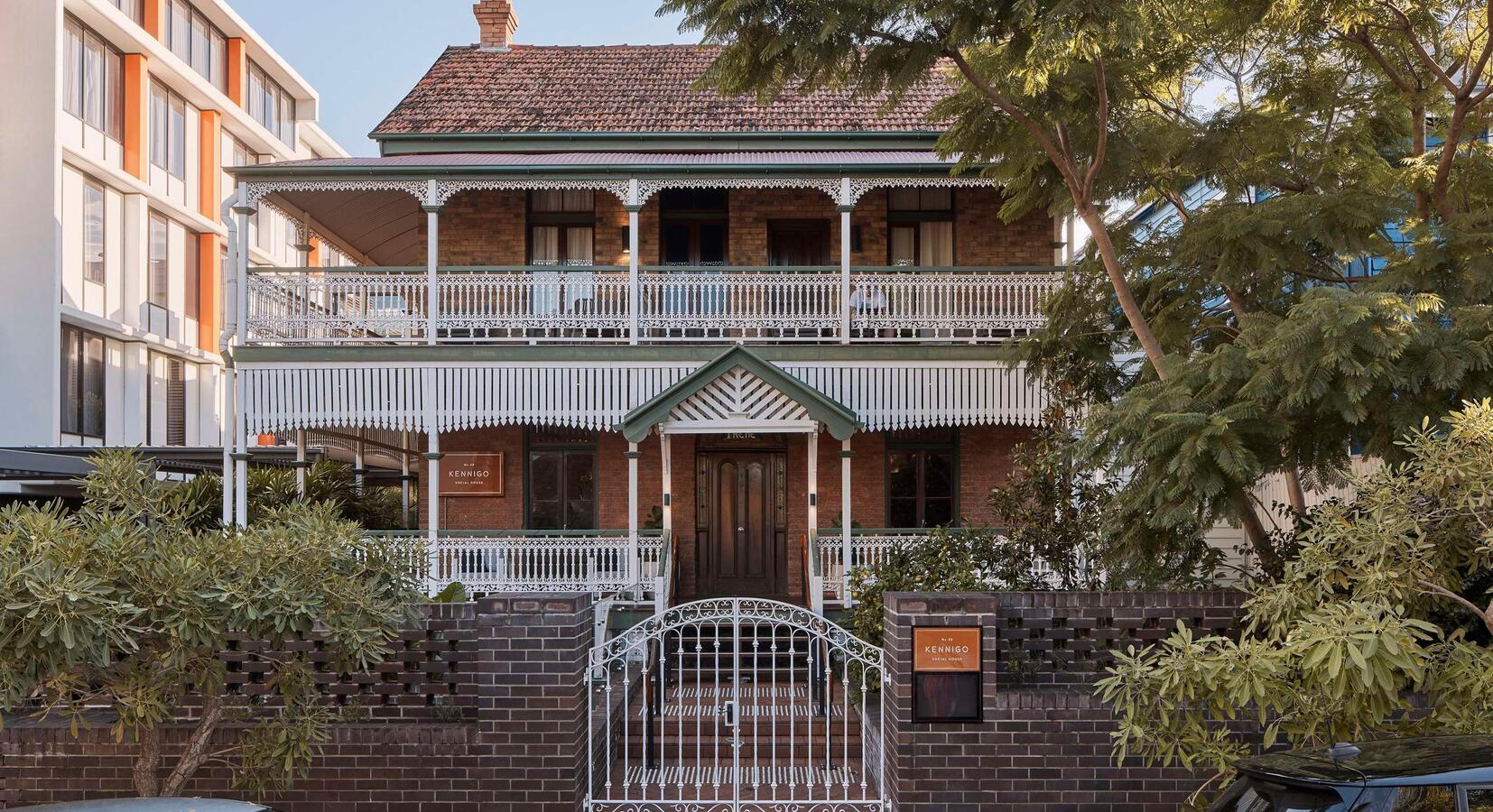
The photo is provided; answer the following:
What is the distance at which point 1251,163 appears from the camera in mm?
10898

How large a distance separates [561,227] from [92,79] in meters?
16.6

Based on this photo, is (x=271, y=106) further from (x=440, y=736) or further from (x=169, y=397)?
(x=440, y=736)

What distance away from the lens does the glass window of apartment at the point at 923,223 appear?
59.1 ft

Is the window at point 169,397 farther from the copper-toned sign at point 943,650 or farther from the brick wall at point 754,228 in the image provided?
the copper-toned sign at point 943,650

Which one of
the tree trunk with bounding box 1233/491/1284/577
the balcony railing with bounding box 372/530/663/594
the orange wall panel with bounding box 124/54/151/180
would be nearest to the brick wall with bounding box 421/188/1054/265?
the balcony railing with bounding box 372/530/663/594

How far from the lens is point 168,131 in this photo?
31.8 m

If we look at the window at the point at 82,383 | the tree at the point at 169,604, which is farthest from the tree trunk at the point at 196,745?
the window at the point at 82,383

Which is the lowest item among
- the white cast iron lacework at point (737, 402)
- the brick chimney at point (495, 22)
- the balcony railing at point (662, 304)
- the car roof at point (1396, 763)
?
the car roof at point (1396, 763)

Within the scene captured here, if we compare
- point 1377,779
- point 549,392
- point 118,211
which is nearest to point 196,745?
point 1377,779

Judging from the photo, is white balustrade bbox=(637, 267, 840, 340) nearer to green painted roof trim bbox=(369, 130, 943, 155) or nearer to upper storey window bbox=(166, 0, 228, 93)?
green painted roof trim bbox=(369, 130, 943, 155)

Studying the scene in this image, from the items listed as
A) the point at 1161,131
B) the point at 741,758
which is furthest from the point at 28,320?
the point at 1161,131

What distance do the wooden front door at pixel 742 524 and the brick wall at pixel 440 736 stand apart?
985 centimetres

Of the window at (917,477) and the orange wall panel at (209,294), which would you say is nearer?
the window at (917,477)

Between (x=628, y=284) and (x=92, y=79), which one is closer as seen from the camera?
(x=628, y=284)
